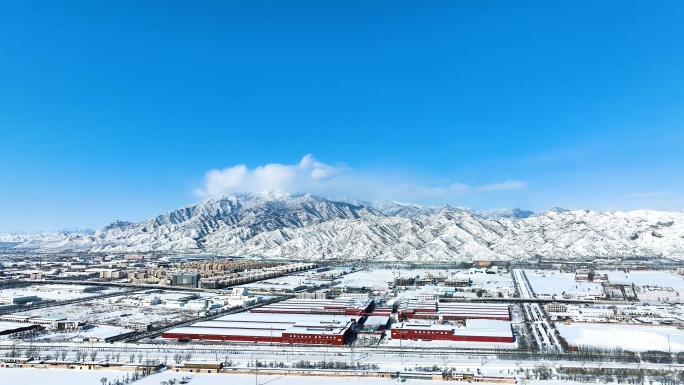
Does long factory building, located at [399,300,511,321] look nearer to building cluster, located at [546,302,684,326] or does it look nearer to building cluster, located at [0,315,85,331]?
building cluster, located at [546,302,684,326]

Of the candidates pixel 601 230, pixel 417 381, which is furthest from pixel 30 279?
pixel 601 230

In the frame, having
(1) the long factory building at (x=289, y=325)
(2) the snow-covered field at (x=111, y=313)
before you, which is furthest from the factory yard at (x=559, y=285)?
(2) the snow-covered field at (x=111, y=313)

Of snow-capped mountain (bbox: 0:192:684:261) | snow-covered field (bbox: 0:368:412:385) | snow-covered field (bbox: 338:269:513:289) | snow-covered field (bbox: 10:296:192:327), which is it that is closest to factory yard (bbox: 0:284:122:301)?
snow-covered field (bbox: 10:296:192:327)

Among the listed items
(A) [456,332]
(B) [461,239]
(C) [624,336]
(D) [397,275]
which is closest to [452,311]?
(A) [456,332]

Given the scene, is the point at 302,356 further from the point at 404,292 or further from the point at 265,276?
the point at 265,276

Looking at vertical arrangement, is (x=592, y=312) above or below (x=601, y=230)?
below
